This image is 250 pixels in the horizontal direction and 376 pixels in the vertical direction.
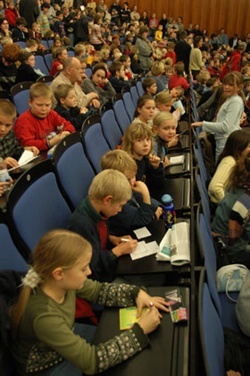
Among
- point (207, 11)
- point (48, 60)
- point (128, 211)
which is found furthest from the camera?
point (207, 11)

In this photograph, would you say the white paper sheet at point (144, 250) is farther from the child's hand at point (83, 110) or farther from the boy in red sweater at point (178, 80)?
the boy in red sweater at point (178, 80)

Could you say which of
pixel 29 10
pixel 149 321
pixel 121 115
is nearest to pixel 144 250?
pixel 149 321

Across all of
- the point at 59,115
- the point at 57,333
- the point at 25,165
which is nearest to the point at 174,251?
the point at 57,333

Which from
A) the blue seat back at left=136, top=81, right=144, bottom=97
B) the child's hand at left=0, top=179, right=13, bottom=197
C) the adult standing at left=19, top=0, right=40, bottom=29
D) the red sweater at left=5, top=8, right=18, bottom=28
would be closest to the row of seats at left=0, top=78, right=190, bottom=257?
the child's hand at left=0, top=179, right=13, bottom=197

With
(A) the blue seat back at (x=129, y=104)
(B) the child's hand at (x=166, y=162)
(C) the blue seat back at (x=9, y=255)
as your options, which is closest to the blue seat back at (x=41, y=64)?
(A) the blue seat back at (x=129, y=104)

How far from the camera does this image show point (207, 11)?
1486 centimetres

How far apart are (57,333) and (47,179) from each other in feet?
2.86

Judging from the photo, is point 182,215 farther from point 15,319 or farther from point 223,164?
point 15,319

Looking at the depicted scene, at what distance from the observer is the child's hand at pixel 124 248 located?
5.45ft

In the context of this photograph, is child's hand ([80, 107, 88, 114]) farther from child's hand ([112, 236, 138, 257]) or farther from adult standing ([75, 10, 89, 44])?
adult standing ([75, 10, 89, 44])

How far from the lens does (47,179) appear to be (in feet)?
5.76

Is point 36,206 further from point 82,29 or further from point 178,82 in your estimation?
point 82,29

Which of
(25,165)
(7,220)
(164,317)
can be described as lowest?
(164,317)

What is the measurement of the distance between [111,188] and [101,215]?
16 cm
